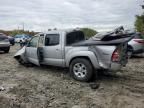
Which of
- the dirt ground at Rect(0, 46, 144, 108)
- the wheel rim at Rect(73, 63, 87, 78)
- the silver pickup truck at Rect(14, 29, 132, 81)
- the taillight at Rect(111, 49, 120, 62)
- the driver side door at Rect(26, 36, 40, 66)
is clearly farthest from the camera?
the driver side door at Rect(26, 36, 40, 66)

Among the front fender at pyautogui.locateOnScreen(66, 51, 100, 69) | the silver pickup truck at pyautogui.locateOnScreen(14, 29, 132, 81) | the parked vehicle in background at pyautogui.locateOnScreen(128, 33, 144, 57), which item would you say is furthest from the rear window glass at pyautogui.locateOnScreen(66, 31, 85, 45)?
the parked vehicle in background at pyautogui.locateOnScreen(128, 33, 144, 57)

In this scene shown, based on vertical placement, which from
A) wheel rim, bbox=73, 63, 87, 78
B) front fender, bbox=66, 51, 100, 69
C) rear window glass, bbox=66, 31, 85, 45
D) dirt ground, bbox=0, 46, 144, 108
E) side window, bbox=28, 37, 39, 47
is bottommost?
dirt ground, bbox=0, 46, 144, 108

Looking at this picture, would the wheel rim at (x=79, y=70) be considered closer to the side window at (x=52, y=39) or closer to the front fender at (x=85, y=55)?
the front fender at (x=85, y=55)

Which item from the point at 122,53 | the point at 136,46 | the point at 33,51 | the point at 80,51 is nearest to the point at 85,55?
the point at 80,51

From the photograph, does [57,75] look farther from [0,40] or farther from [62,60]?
[0,40]

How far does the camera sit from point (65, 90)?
24.4 feet

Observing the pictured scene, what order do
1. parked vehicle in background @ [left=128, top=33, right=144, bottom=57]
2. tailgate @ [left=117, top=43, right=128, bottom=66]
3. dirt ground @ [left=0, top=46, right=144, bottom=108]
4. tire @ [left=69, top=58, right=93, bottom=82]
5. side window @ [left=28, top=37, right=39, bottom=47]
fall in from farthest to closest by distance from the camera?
parked vehicle in background @ [left=128, top=33, right=144, bottom=57] → side window @ [left=28, top=37, right=39, bottom=47] → tire @ [left=69, top=58, right=93, bottom=82] → tailgate @ [left=117, top=43, right=128, bottom=66] → dirt ground @ [left=0, top=46, right=144, bottom=108]

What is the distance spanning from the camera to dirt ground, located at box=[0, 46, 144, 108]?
20.4 ft

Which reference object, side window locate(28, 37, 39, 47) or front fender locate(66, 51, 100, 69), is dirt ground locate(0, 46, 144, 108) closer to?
front fender locate(66, 51, 100, 69)

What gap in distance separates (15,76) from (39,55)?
1308 millimetres

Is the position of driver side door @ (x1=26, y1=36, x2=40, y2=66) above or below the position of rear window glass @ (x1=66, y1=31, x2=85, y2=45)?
below

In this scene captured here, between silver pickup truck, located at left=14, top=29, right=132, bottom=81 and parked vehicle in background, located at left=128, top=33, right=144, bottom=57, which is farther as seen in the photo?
parked vehicle in background, located at left=128, top=33, right=144, bottom=57

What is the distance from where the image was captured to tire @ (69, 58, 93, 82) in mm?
8305

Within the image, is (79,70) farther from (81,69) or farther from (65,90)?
(65,90)
